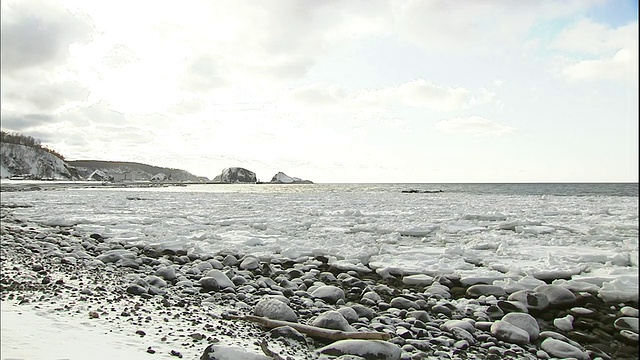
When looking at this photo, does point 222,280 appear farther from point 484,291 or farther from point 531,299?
point 531,299

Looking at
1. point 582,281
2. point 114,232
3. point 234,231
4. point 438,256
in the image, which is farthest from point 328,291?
point 114,232

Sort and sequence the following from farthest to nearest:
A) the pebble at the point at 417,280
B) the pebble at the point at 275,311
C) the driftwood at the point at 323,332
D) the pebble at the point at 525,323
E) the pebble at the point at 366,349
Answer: the pebble at the point at 417,280 < the pebble at the point at 275,311 < the pebble at the point at 525,323 < the driftwood at the point at 323,332 < the pebble at the point at 366,349

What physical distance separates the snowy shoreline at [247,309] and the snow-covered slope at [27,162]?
114 meters

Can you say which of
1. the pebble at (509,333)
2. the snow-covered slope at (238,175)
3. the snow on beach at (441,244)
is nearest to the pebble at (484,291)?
the snow on beach at (441,244)

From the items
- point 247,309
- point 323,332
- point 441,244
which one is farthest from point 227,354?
point 441,244

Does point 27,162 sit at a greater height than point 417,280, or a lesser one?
greater

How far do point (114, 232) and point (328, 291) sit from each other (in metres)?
7.00

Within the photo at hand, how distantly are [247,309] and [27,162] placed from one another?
122 metres

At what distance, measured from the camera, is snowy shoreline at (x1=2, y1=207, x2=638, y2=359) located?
337 centimetres

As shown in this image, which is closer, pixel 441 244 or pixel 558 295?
pixel 558 295

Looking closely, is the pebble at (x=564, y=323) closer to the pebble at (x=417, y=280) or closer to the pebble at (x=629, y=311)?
the pebble at (x=629, y=311)

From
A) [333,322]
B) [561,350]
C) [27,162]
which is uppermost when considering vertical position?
Answer: [27,162]

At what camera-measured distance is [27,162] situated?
103 metres

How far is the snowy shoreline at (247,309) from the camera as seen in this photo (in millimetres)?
3367
